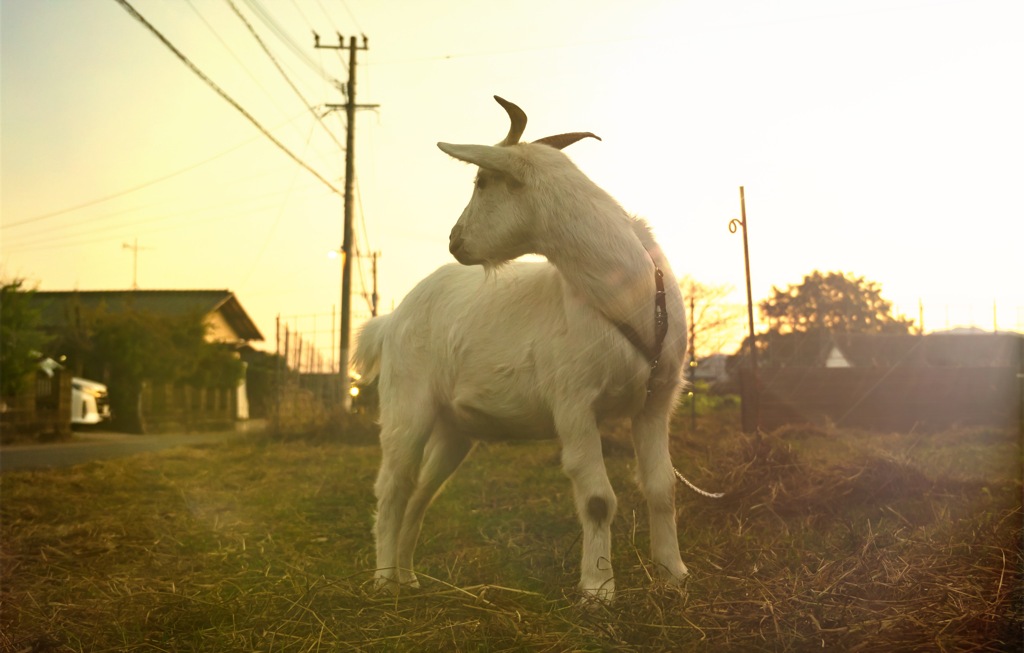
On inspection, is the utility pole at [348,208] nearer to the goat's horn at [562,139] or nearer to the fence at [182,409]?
the fence at [182,409]

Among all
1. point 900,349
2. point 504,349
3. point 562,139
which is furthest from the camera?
point 900,349

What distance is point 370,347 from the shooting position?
215 inches

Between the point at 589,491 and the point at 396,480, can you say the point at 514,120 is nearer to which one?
the point at 589,491

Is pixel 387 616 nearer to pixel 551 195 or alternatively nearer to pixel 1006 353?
pixel 551 195

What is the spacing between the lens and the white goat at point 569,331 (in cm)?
383

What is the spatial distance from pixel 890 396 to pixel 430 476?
12.2 m

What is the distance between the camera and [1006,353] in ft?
62.6

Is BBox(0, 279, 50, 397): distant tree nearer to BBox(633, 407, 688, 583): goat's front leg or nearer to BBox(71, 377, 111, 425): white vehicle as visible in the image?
BBox(71, 377, 111, 425): white vehicle

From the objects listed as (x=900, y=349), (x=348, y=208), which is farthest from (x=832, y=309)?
(x=348, y=208)

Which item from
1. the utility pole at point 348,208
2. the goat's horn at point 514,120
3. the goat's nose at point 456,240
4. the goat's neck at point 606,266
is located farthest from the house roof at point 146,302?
the goat's neck at point 606,266

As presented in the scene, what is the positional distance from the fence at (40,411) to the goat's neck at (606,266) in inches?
633

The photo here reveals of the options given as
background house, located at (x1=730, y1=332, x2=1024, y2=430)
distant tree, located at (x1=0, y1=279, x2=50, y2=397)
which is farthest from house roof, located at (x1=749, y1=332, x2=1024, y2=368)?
distant tree, located at (x1=0, y1=279, x2=50, y2=397)

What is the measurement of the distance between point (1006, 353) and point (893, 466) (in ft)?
50.0

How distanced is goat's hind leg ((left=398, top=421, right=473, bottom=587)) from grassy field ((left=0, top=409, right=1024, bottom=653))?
0.24 metres
